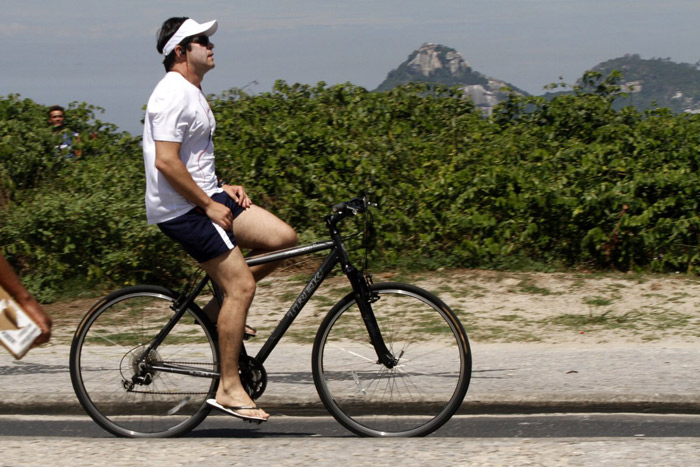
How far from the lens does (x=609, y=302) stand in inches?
332

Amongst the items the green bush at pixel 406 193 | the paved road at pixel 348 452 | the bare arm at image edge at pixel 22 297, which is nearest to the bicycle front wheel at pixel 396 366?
the paved road at pixel 348 452

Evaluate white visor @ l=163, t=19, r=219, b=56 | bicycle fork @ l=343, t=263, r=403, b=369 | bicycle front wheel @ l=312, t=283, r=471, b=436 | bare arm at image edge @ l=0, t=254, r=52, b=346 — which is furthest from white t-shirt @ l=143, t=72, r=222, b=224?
bare arm at image edge @ l=0, t=254, r=52, b=346

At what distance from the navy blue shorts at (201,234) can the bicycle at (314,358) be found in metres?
0.23

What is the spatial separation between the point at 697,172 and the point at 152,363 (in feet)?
21.2

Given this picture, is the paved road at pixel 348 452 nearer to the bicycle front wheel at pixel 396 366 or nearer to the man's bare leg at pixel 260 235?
the bicycle front wheel at pixel 396 366

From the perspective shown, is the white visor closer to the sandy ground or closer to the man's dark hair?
the man's dark hair

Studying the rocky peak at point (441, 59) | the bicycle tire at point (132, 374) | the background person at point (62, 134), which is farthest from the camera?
the rocky peak at point (441, 59)

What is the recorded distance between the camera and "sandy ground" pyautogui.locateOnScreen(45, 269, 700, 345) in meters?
7.61

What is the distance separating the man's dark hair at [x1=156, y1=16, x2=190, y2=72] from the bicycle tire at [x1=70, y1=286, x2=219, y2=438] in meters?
1.14

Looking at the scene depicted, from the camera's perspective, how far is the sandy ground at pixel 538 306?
761 centimetres

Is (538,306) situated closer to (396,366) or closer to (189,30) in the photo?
(396,366)

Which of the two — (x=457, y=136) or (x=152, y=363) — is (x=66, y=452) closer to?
(x=152, y=363)

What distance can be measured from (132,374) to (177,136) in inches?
51.2

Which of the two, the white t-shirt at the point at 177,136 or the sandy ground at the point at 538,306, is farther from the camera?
the sandy ground at the point at 538,306
